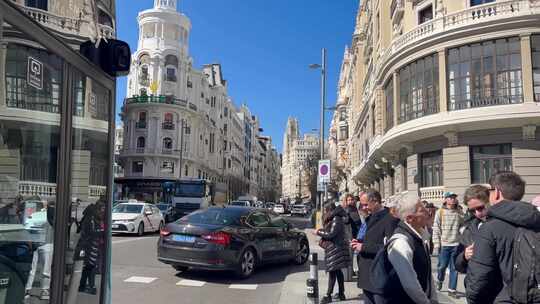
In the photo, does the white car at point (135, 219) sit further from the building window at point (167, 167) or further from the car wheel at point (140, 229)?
the building window at point (167, 167)

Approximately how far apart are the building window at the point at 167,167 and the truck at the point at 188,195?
29.4m

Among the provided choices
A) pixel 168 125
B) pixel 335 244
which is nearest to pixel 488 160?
pixel 335 244

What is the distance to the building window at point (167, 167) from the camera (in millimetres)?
61594

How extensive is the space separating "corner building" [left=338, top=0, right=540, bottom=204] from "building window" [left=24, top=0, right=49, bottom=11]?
1909 centimetres

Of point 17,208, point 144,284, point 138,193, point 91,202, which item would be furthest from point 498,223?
point 138,193

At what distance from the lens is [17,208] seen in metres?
2.28

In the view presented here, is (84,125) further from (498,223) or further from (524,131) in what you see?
(524,131)

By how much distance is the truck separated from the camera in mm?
31094

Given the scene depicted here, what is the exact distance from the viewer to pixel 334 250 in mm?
7863

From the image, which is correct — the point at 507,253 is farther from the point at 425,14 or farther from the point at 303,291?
the point at 425,14

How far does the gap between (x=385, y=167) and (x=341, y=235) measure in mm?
22025

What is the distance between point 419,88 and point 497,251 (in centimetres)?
1931

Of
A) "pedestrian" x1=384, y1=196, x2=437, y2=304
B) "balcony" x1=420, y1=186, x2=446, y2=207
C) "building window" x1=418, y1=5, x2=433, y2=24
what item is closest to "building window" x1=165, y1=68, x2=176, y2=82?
"building window" x1=418, y1=5, x2=433, y2=24

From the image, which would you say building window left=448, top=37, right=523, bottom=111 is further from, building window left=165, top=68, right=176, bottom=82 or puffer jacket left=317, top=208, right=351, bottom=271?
building window left=165, top=68, right=176, bottom=82
